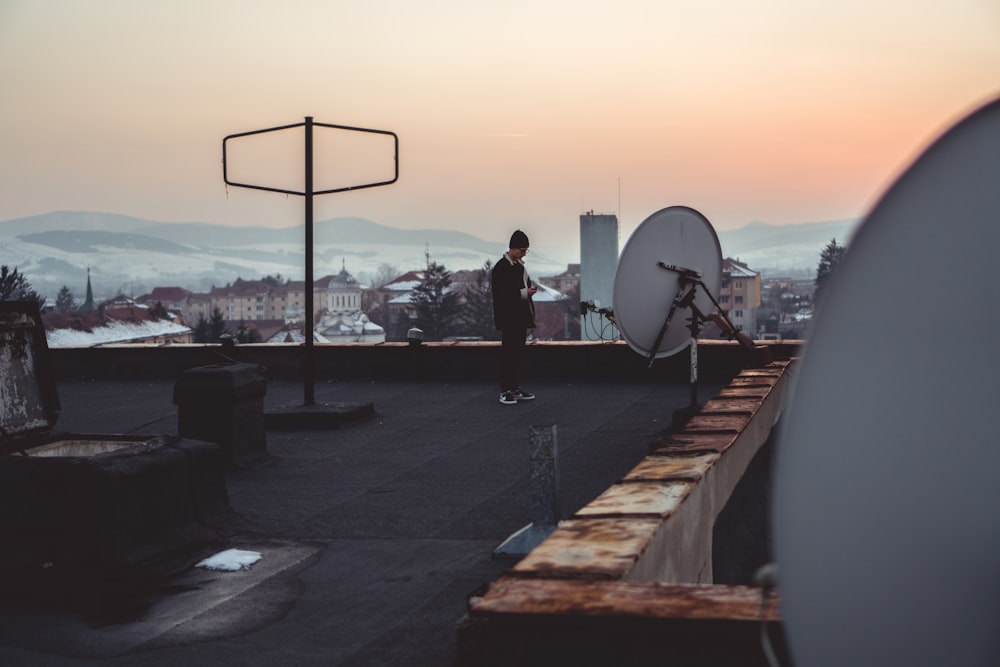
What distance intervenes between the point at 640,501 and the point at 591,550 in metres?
0.83

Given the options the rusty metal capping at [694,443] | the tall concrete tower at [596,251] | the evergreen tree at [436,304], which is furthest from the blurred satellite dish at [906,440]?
the evergreen tree at [436,304]

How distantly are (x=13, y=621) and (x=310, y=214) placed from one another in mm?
6865

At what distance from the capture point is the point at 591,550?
146 inches

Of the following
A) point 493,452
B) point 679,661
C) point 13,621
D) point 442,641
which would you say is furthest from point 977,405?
point 493,452

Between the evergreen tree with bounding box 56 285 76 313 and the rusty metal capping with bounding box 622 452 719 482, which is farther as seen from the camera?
the evergreen tree with bounding box 56 285 76 313

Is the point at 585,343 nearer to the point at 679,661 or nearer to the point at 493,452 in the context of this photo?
the point at 493,452

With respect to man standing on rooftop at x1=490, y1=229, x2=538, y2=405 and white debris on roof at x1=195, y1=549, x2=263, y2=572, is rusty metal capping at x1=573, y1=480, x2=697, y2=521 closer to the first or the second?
white debris on roof at x1=195, y1=549, x2=263, y2=572

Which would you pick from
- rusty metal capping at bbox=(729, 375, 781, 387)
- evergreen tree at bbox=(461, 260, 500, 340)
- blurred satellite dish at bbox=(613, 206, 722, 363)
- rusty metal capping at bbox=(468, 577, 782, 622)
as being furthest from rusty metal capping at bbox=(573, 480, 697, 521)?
evergreen tree at bbox=(461, 260, 500, 340)

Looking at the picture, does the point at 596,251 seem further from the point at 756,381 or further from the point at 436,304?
the point at 756,381

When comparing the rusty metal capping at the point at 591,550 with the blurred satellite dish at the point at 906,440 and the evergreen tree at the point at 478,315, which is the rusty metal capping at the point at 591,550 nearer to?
the blurred satellite dish at the point at 906,440

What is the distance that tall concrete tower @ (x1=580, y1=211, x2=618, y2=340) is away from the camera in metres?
68.5

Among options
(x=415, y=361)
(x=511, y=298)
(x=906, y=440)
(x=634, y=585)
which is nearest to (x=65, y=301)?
(x=415, y=361)

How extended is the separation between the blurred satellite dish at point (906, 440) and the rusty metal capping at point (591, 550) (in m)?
1.52

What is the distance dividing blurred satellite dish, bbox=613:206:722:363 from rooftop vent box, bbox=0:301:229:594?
4.76m
